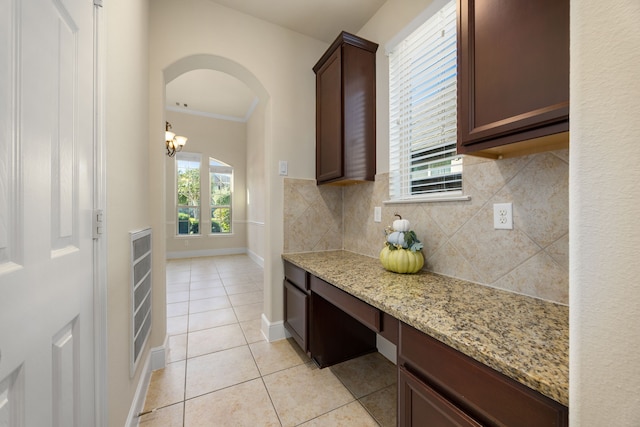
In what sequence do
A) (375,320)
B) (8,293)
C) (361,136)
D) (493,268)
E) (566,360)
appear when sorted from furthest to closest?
(361,136) → (493,268) → (375,320) → (566,360) → (8,293)

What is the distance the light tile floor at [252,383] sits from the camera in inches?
52.5

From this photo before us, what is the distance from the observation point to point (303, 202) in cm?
218

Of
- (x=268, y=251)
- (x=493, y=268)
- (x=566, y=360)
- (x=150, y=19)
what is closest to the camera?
(x=566, y=360)

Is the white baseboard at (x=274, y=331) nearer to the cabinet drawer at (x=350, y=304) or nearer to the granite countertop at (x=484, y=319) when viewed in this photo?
the cabinet drawer at (x=350, y=304)

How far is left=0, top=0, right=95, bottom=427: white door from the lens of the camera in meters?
0.49

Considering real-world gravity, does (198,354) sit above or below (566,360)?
below

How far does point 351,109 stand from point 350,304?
4.77 feet

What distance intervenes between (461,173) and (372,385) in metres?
1.49

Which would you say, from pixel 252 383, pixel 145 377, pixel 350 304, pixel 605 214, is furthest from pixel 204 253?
pixel 605 214

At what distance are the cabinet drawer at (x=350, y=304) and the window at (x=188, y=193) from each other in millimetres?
4964

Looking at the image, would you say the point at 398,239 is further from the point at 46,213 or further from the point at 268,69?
the point at 268,69

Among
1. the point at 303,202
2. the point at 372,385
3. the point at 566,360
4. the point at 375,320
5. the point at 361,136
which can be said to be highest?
the point at 361,136

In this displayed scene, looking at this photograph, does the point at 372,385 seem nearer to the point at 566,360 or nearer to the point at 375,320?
the point at 375,320

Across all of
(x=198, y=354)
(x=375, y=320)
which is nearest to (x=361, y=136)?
(x=375, y=320)
